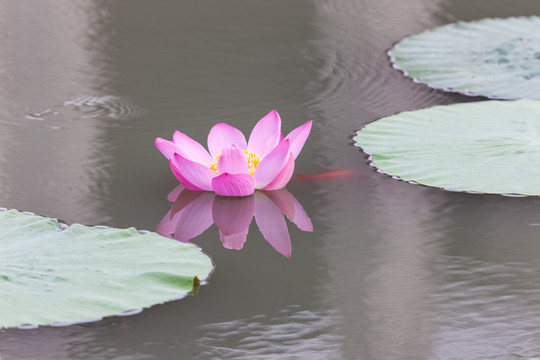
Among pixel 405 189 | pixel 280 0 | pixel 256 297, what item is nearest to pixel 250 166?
pixel 405 189

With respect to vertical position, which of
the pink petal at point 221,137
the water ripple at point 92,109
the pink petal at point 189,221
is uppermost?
the water ripple at point 92,109

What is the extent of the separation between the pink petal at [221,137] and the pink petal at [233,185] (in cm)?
10

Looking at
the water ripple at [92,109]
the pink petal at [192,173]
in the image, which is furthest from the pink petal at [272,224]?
the water ripple at [92,109]

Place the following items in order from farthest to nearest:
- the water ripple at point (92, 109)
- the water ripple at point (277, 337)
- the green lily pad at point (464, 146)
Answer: the water ripple at point (92, 109), the green lily pad at point (464, 146), the water ripple at point (277, 337)

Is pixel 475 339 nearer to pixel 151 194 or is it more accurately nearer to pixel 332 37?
pixel 151 194

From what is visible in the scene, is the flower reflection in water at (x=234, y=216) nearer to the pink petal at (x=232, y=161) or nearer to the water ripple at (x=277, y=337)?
the pink petal at (x=232, y=161)

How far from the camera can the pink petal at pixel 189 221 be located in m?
1.51

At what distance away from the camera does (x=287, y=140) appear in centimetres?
156

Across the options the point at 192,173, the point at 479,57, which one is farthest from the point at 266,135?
the point at 479,57

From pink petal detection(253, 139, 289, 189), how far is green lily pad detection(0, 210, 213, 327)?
285 mm

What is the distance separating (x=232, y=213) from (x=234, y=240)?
0.35 feet

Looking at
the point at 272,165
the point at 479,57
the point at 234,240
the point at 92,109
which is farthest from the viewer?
the point at 479,57

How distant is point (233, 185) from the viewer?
5.29ft

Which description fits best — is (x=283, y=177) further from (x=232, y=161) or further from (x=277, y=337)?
(x=277, y=337)
